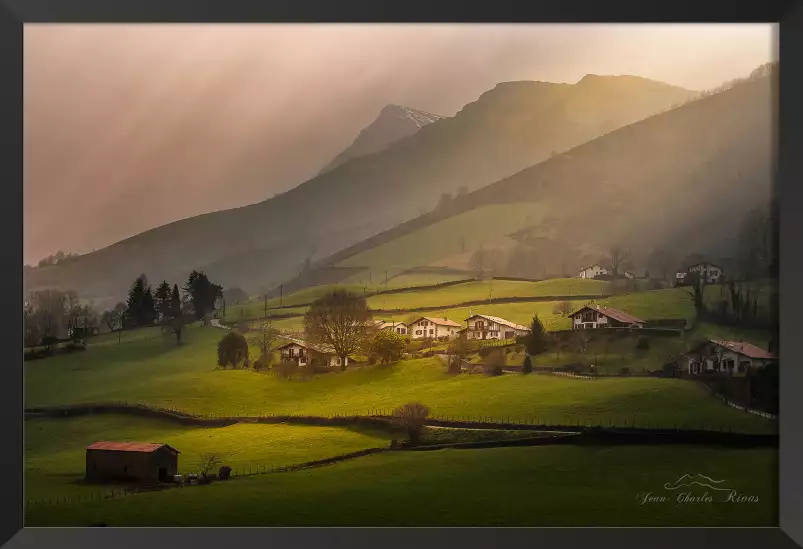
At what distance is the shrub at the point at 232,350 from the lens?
2.93m

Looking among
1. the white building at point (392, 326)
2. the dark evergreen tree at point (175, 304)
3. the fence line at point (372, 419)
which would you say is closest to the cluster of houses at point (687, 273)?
the fence line at point (372, 419)

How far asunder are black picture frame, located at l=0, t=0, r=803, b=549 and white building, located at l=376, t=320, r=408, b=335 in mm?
950

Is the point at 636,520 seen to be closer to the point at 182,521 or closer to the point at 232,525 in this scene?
the point at 232,525

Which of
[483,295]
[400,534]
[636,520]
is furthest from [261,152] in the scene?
[636,520]

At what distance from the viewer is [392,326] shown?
2.93 m

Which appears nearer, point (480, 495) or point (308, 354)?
point (480, 495)

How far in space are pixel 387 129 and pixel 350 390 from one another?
131 cm

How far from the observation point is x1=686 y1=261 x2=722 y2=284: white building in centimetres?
287

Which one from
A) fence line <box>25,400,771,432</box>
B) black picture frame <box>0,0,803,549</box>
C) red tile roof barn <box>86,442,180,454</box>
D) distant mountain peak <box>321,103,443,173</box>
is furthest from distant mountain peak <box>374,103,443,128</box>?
red tile roof barn <box>86,442,180,454</box>

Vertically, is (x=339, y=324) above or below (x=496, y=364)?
above

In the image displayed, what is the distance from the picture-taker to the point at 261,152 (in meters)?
2.98

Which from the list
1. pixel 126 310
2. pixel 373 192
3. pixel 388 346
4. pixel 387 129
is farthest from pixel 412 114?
pixel 126 310

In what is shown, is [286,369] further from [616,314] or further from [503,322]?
[616,314]
